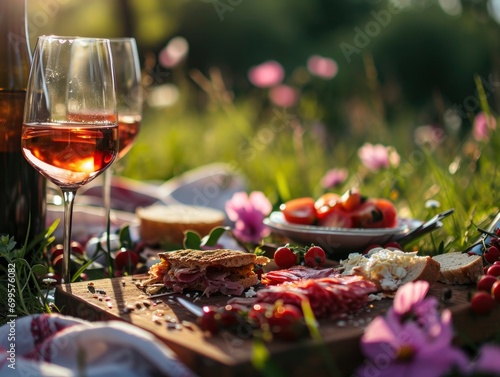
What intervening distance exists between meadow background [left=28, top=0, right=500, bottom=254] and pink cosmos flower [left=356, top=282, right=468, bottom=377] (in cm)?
213

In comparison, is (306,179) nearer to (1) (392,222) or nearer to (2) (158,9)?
(1) (392,222)

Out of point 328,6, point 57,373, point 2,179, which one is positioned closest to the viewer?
point 57,373

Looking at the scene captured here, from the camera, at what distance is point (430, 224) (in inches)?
85.9

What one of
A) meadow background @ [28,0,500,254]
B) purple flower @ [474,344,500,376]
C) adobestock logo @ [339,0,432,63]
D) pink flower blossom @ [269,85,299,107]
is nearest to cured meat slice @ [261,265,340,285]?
purple flower @ [474,344,500,376]

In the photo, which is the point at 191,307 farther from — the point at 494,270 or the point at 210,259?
the point at 494,270

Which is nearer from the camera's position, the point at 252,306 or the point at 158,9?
the point at 252,306

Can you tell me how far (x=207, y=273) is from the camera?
1717 millimetres

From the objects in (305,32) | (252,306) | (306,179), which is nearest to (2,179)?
(252,306)

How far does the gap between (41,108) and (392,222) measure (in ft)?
3.77

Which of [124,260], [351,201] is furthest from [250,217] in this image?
[124,260]

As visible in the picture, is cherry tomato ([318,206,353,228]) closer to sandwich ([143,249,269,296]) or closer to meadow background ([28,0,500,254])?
sandwich ([143,249,269,296])

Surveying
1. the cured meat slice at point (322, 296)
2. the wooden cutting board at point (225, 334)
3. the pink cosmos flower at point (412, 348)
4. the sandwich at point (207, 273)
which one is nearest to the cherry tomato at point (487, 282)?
the wooden cutting board at point (225, 334)

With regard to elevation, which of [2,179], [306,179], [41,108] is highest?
[41,108]

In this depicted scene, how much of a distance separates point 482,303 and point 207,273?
0.62 metres
